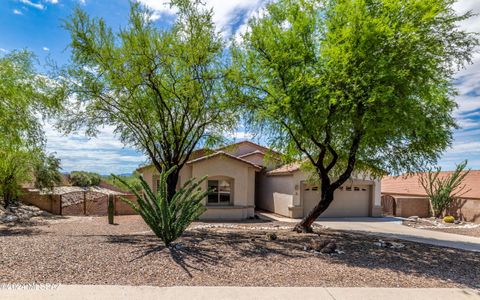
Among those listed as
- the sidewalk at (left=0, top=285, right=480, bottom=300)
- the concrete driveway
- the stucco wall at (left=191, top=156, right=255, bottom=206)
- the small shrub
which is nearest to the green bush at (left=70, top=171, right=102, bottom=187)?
the stucco wall at (left=191, top=156, right=255, bottom=206)

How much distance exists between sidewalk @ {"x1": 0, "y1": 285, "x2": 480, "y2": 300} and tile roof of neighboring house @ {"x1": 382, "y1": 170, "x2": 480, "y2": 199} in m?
14.7

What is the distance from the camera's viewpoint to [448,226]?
17.8m

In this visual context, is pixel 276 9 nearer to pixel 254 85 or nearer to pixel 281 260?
pixel 254 85

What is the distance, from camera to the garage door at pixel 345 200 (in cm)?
2003

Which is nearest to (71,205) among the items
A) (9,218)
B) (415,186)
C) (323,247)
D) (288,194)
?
(9,218)

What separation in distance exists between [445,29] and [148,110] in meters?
10.3

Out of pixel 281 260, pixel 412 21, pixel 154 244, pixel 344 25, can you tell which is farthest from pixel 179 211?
pixel 412 21

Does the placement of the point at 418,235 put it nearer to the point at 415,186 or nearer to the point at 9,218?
the point at 415,186

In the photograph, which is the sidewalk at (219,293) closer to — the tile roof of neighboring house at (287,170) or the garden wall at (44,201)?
the tile roof of neighboring house at (287,170)

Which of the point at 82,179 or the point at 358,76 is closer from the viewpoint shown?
the point at 358,76

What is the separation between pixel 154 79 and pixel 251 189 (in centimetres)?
987

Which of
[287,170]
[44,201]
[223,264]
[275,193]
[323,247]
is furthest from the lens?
[275,193]

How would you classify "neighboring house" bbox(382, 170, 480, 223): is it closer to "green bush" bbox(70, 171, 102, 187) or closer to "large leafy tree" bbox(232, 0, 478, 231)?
"large leafy tree" bbox(232, 0, 478, 231)

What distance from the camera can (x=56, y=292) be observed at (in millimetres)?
5359
